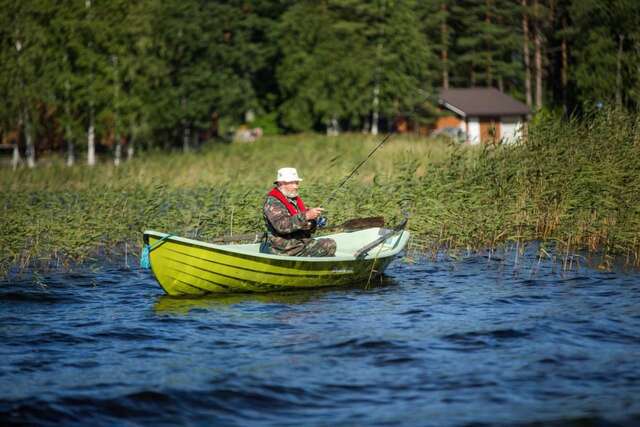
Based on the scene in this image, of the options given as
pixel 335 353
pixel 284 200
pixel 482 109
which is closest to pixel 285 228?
pixel 284 200

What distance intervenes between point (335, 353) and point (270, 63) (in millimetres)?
46544

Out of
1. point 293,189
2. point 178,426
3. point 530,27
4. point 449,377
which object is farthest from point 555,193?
point 530,27

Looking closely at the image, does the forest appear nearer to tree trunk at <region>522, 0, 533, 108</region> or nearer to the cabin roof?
tree trunk at <region>522, 0, 533, 108</region>

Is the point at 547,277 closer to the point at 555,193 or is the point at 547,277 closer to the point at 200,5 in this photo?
the point at 555,193

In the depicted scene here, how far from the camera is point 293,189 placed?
1202 centimetres

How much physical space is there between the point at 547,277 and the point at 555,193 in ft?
7.26

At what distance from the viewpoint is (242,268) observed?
11.4 metres

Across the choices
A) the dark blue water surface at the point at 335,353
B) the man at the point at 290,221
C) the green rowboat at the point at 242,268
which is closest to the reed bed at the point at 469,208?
the dark blue water surface at the point at 335,353

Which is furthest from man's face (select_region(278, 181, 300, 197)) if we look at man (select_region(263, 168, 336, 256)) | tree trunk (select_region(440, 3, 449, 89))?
tree trunk (select_region(440, 3, 449, 89))

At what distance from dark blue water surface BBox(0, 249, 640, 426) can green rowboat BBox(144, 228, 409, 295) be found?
0.65 feet

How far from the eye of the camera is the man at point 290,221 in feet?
38.8

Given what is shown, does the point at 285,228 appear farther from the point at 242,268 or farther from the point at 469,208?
the point at 469,208

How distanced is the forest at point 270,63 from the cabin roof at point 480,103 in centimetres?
123

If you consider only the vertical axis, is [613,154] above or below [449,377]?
above
